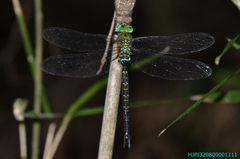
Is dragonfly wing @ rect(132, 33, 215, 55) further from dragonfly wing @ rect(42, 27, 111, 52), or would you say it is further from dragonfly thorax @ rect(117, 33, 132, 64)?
dragonfly wing @ rect(42, 27, 111, 52)

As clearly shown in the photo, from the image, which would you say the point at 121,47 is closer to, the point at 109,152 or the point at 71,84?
the point at 109,152

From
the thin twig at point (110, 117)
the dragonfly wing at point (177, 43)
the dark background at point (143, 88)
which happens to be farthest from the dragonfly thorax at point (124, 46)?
the dark background at point (143, 88)

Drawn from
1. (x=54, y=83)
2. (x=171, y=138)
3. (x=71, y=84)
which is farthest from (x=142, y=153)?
(x=54, y=83)

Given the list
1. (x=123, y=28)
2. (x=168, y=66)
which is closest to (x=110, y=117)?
(x=123, y=28)

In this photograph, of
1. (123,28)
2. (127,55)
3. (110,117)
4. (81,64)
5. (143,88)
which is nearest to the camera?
(110,117)

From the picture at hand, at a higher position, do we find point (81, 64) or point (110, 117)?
point (110, 117)

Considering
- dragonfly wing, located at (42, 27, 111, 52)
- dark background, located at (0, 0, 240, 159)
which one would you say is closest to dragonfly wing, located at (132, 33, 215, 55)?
dragonfly wing, located at (42, 27, 111, 52)

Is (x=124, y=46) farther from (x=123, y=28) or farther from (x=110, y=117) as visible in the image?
(x=110, y=117)
